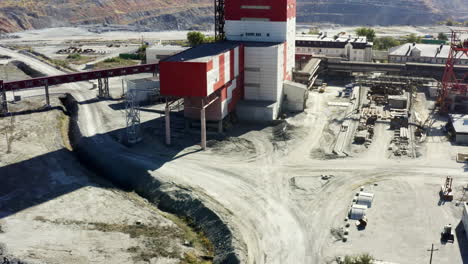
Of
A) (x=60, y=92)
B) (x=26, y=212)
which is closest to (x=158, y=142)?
(x=26, y=212)

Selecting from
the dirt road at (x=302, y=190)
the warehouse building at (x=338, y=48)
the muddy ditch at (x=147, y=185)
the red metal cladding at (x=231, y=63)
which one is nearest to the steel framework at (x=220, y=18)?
the red metal cladding at (x=231, y=63)

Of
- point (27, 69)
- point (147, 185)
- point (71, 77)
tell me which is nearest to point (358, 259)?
point (147, 185)

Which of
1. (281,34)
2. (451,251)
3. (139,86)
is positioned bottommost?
(451,251)

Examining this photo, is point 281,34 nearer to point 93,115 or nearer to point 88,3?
point 93,115

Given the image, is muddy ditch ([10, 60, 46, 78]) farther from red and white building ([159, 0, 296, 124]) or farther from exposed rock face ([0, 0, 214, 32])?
exposed rock face ([0, 0, 214, 32])

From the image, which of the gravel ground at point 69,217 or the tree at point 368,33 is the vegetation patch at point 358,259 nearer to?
the gravel ground at point 69,217

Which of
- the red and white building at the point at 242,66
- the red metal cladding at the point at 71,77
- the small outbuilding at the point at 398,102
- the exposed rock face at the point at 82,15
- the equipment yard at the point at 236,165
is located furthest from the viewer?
the exposed rock face at the point at 82,15
